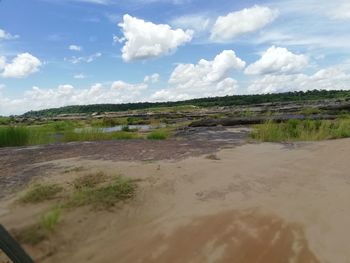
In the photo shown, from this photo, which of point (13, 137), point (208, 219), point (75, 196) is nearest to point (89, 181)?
point (75, 196)

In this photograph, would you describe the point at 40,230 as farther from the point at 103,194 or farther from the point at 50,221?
the point at 103,194

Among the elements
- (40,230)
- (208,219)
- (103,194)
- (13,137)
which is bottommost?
(208,219)

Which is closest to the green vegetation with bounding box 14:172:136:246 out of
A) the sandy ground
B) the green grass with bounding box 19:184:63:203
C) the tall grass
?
the green grass with bounding box 19:184:63:203

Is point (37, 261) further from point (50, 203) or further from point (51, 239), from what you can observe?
point (50, 203)

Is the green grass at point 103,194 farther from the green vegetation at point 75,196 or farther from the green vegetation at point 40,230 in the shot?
the green vegetation at point 40,230

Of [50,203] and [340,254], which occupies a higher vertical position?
[50,203]

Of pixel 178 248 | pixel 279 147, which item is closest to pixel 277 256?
pixel 178 248
